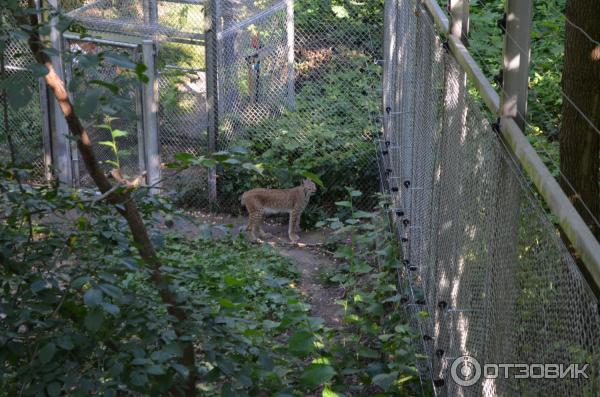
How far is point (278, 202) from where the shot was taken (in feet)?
35.4

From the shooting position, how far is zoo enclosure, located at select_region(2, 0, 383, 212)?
1113 cm

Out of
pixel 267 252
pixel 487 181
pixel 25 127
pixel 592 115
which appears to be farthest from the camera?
pixel 25 127

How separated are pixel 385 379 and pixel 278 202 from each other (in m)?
5.92

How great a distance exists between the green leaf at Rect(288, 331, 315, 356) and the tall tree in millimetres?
1670

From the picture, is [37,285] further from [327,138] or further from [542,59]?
[327,138]

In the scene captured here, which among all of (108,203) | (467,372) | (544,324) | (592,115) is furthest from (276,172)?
(592,115)

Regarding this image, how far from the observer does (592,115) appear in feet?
16.0

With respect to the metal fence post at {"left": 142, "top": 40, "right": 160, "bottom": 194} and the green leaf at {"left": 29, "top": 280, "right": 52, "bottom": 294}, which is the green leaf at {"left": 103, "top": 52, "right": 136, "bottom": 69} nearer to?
the green leaf at {"left": 29, "top": 280, "right": 52, "bottom": 294}

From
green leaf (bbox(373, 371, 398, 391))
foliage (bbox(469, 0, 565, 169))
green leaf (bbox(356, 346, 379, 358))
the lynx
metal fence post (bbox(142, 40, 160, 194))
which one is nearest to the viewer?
green leaf (bbox(373, 371, 398, 391))

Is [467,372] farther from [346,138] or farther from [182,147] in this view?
[182,147]

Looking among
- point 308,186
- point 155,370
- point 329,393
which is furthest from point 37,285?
point 308,186

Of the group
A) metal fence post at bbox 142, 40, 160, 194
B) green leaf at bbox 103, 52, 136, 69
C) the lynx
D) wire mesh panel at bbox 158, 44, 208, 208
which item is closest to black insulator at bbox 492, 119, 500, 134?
green leaf at bbox 103, 52, 136, 69

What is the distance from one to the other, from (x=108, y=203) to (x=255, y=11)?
7.66m

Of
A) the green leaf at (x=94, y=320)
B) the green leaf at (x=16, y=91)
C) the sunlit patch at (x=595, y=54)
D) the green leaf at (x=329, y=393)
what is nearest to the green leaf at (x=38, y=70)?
the green leaf at (x=16, y=91)
